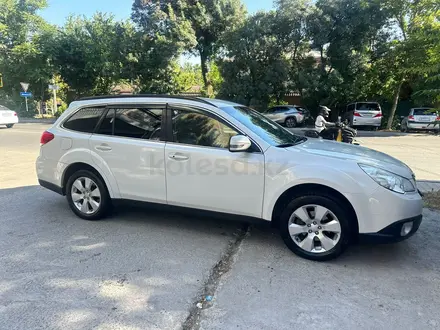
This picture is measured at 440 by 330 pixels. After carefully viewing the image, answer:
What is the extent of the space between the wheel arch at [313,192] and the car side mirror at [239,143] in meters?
0.65

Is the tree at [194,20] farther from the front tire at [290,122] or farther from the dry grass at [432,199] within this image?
the dry grass at [432,199]

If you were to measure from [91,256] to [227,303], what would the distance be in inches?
65.4

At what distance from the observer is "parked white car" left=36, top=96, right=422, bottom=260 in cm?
344

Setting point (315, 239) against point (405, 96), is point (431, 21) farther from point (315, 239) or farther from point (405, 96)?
point (405, 96)

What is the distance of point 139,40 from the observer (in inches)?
1002

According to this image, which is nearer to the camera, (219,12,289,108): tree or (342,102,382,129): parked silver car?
(342,102,382,129): parked silver car

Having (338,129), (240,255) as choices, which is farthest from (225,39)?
(240,255)

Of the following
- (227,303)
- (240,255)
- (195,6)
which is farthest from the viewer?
(195,6)

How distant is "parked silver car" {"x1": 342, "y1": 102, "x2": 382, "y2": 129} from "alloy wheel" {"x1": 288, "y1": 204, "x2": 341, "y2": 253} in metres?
18.3

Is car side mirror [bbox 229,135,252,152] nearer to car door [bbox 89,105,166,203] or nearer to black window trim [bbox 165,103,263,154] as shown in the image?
black window trim [bbox 165,103,263,154]

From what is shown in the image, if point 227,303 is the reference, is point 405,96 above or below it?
above

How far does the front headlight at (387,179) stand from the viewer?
133 inches

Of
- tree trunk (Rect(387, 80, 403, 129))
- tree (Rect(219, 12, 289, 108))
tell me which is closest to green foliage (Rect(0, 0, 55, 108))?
tree (Rect(219, 12, 289, 108))

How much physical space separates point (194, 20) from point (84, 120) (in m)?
22.9
